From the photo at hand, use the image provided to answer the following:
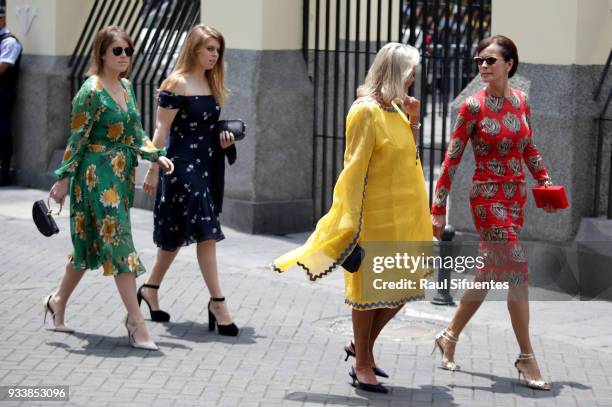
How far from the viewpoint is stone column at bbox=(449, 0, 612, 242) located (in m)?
9.41

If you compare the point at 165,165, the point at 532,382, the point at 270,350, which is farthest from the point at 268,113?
the point at 532,382

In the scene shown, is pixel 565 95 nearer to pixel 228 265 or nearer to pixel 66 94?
pixel 228 265

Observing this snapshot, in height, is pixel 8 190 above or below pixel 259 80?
below

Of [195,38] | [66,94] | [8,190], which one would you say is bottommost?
[8,190]

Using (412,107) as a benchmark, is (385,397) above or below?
below

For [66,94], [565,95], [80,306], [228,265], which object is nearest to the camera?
[80,306]

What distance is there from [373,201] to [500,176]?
0.76 meters

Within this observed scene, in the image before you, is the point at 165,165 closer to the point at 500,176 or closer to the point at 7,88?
the point at 500,176

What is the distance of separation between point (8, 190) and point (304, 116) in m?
4.31

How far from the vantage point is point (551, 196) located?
6.92 meters

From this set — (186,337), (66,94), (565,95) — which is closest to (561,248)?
(565,95)

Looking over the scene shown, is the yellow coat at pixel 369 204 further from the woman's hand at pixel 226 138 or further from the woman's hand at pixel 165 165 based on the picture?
the woman's hand at pixel 226 138

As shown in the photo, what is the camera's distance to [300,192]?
12125 millimetres

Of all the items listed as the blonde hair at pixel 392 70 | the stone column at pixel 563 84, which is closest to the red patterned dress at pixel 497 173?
the blonde hair at pixel 392 70
